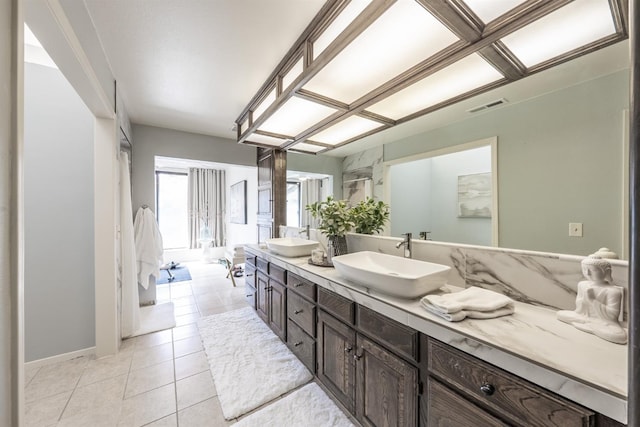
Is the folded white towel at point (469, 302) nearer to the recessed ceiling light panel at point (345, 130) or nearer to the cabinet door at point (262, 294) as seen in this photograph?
the recessed ceiling light panel at point (345, 130)

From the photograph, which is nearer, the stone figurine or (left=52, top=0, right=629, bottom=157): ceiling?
the stone figurine

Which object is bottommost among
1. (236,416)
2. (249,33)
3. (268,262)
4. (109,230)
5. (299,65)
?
(236,416)

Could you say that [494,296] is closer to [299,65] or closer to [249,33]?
[299,65]

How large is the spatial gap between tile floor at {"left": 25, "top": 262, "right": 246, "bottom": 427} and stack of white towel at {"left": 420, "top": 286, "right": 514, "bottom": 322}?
56.3 inches

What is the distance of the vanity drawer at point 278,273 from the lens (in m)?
2.04

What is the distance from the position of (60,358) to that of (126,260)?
88 centimetres

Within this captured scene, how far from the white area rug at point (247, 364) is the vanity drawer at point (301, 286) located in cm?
64

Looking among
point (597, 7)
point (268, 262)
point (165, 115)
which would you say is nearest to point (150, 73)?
point (165, 115)

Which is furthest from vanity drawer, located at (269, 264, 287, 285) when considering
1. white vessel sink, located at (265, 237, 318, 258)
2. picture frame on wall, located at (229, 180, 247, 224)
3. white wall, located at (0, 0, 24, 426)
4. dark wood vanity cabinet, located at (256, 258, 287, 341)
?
picture frame on wall, located at (229, 180, 247, 224)

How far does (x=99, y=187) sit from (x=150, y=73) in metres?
1.05

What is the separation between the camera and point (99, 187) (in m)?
2.03

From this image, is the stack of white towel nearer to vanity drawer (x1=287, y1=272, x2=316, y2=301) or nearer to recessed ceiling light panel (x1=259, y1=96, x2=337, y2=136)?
vanity drawer (x1=287, y1=272, x2=316, y2=301)

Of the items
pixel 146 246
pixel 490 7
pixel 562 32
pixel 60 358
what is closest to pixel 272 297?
pixel 60 358

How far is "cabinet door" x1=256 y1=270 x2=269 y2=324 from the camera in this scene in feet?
7.86
